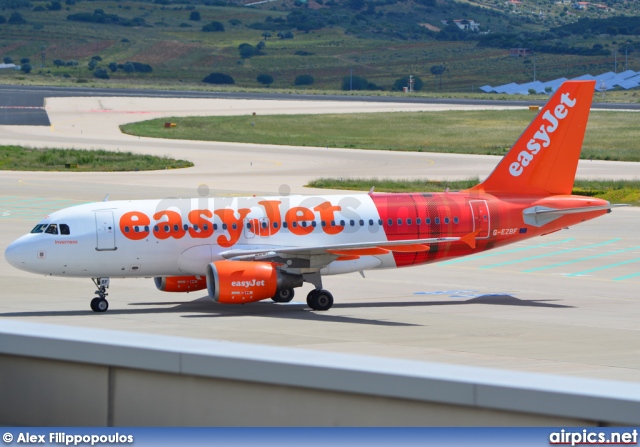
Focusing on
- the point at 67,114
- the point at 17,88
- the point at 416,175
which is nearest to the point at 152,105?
the point at 67,114

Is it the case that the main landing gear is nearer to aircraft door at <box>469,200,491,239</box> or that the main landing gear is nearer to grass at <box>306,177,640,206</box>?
aircraft door at <box>469,200,491,239</box>

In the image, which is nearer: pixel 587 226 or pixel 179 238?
pixel 179 238

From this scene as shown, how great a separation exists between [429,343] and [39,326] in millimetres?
16437

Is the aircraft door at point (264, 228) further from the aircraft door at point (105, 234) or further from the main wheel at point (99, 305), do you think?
the main wheel at point (99, 305)

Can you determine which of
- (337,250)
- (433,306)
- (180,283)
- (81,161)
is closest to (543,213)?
(433,306)

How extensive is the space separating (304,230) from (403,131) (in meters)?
87.5

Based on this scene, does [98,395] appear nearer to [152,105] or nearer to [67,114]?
[67,114]

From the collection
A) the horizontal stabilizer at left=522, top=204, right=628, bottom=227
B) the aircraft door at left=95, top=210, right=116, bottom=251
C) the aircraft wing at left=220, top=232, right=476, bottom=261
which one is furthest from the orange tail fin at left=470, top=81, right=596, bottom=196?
the aircraft door at left=95, top=210, right=116, bottom=251

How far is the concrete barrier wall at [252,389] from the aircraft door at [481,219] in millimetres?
25808

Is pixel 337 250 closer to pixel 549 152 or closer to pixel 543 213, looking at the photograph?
pixel 543 213

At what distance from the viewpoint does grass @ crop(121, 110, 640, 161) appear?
105m

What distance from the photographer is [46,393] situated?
11031 millimetres

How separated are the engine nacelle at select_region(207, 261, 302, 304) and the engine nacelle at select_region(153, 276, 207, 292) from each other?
3055 millimetres

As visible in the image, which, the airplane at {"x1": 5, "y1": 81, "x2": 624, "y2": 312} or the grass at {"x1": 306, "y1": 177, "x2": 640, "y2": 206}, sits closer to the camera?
the airplane at {"x1": 5, "y1": 81, "x2": 624, "y2": 312}
